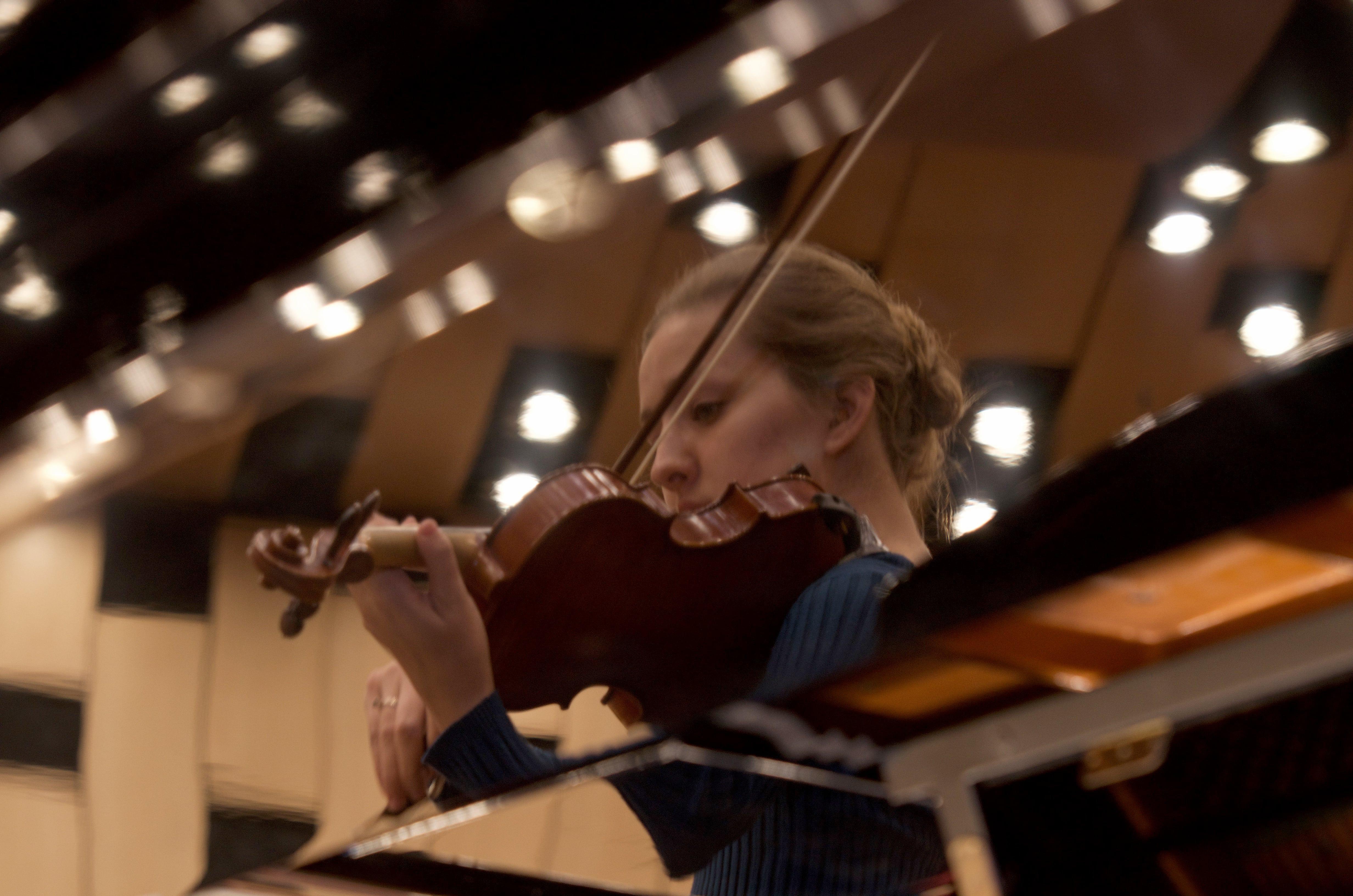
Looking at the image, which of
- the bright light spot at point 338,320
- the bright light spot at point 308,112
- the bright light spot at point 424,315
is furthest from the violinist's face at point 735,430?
the bright light spot at point 308,112

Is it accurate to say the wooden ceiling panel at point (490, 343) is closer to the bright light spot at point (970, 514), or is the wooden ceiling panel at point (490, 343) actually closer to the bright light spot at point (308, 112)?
the bright light spot at point (308, 112)

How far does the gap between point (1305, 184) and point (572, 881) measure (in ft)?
2.37

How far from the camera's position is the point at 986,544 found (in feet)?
1.55

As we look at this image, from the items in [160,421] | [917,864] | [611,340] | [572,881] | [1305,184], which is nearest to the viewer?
[917,864]

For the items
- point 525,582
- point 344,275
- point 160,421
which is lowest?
point 525,582

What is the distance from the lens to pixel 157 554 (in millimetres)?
1564

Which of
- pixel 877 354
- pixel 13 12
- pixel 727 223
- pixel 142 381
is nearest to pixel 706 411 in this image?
pixel 877 354

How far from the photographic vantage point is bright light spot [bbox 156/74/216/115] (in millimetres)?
1623

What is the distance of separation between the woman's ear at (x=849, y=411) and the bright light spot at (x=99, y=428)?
109cm

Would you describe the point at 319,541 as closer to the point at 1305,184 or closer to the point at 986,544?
the point at 986,544

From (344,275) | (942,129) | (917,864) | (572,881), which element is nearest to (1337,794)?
(917,864)

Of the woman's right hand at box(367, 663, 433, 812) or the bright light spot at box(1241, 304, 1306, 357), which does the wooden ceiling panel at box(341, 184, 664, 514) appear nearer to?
the woman's right hand at box(367, 663, 433, 812)

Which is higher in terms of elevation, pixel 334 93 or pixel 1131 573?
pixel 334 93

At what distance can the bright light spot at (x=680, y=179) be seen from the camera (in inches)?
55.1
